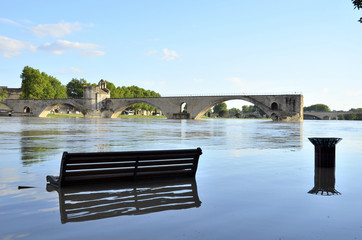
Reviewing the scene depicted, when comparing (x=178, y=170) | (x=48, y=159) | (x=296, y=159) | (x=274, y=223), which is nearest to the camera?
(x=274, y=223)

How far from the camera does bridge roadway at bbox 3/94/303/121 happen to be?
254ft

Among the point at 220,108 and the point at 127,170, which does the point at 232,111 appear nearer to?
the point at 220,108

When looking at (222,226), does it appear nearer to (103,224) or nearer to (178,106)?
(103,224)

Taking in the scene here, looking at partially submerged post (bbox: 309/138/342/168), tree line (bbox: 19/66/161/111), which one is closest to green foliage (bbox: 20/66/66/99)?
tree line (bbox: 19/66/161/111)

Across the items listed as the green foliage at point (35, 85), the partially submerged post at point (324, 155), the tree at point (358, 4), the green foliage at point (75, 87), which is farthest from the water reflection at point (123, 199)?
the green foliage at point (75, 87)

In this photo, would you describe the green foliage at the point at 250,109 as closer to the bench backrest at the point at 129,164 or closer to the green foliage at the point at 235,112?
the green foliage at the point at 235,112

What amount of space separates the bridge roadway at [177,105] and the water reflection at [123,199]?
73.3 m

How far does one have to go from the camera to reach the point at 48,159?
11.0m

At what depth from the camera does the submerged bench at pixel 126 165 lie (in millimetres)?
6543

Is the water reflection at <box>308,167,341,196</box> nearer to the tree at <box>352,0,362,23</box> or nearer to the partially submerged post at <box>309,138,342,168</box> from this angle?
the partially submerged post at <box>309,138,342,168</box>

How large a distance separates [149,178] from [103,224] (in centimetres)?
288

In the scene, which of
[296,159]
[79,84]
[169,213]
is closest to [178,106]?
[79,84]

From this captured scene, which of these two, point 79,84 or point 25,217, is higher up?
point 79,84

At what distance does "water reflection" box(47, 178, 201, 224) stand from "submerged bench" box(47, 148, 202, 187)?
0.56 feet
